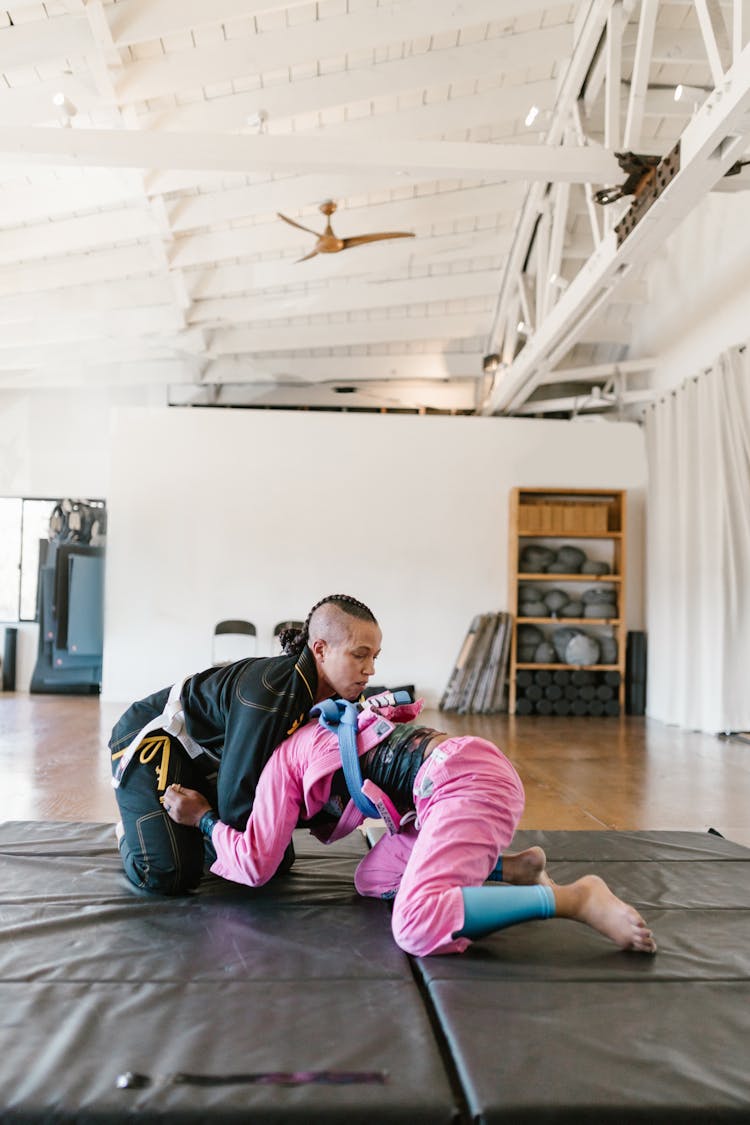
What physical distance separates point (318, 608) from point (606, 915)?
1.05 meters

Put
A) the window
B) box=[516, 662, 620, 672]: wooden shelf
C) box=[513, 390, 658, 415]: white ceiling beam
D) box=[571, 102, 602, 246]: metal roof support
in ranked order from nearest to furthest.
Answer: box=[571, 102, 602, 246]: metal roof support → box=[516, 662, 620, 672]: wooden shelf → box=[513, 390, 658, 415]: white ceiling beam → the window

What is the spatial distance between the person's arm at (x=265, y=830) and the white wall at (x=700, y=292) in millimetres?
6016

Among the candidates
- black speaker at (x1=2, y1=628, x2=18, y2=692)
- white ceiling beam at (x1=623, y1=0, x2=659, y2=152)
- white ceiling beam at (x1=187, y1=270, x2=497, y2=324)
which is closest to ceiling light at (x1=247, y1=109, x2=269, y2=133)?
white ceiling beam at (x1=623, y1=0, x2=659, y2=152)

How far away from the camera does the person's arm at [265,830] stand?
2.26 m

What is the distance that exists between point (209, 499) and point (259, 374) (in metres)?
1.92

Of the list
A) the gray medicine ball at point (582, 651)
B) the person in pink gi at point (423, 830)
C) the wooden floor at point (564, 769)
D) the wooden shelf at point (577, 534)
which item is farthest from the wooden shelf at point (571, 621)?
the person in pink gi at point (423, 830)

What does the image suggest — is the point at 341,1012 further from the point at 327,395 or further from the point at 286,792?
the point at 327,395

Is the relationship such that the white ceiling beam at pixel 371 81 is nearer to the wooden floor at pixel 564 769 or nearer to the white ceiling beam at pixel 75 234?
the white ceiling beam at pixel 75 234

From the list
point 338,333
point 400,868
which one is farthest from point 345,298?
point 400,868

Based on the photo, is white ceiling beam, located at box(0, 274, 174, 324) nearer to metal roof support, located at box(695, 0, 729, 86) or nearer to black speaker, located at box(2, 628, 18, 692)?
black speaker, located at box(2, 628, 18, 692)

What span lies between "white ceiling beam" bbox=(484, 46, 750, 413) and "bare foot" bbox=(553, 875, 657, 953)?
332 cm

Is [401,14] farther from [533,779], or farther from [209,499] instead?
[209,499]

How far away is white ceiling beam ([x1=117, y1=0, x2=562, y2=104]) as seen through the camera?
4852 mm

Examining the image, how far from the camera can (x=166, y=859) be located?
2424 mm
